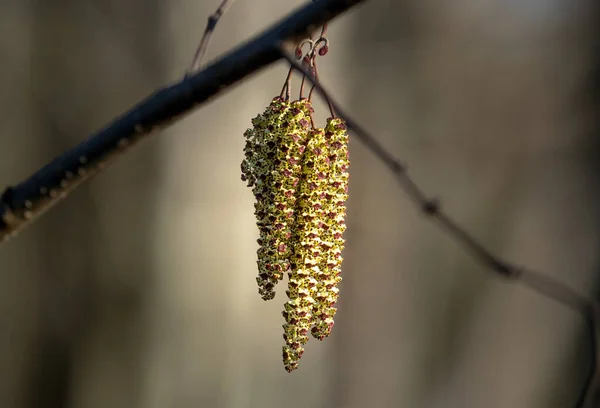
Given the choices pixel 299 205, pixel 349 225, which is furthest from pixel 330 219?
pixel 349 225

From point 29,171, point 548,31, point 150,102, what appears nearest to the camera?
point 150,102

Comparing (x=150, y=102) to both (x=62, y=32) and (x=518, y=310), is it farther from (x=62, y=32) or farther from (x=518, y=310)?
(x=518, y=310)

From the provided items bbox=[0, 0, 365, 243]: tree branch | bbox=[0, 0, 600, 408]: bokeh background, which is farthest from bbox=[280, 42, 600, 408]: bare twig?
bbox=[0, 0, 600, 408]: bokeh background

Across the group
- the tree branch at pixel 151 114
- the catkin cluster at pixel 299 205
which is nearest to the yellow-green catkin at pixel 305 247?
the catkin cluster at pixel 299 205

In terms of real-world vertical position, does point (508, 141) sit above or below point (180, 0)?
below

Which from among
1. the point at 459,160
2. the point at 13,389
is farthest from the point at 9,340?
the point at 459,160

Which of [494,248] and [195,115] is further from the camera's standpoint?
[494,248]

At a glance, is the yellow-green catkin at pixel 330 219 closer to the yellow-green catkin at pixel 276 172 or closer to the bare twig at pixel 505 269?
the yellow-green catkin at pixel 276 172
